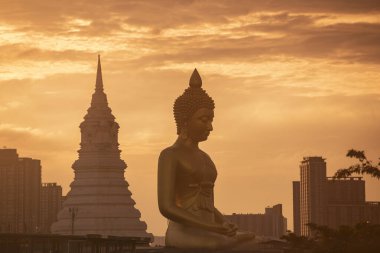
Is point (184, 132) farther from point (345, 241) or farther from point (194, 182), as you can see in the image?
point (345, 241)

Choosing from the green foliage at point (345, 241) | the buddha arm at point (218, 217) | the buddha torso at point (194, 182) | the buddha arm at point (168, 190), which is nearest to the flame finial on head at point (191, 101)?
the buddha torso at point (194, 182)

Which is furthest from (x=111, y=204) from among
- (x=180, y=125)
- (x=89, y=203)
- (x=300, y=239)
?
(x=180, y=125)

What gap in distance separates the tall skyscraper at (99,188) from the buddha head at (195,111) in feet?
462

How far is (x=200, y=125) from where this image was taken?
39.0 m

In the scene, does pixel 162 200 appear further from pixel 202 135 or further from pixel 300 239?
pixel 300 239

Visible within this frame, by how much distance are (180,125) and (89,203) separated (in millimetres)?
147619

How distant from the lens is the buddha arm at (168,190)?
126 ft

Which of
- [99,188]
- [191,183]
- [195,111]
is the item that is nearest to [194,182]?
[191,183]

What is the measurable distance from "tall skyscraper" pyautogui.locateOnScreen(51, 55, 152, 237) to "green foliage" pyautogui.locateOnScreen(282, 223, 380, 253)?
351 feet

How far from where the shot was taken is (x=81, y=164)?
622 feet

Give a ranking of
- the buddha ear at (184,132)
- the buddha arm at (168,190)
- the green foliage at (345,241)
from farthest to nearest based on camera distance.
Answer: the green foliage at (345,241) → the buddha ear at (184,132) → the buddha arm at (168,190)

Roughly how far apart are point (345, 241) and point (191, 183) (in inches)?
974

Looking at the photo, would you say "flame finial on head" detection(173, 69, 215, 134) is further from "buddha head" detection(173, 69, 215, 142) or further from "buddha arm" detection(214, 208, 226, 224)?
"buddha arm" detection(214, 208, 226, 224)

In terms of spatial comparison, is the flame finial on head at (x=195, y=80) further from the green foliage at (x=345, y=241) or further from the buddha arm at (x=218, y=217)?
the green foliage at (x=345, y=241)
